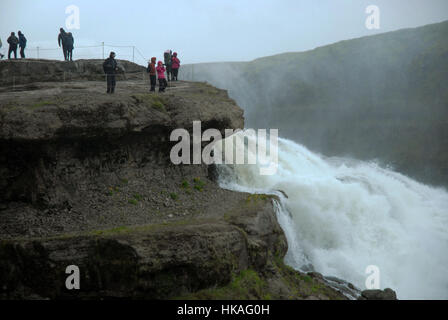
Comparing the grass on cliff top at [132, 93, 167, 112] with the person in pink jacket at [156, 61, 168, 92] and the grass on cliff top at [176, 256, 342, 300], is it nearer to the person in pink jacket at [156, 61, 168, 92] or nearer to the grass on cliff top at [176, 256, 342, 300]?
the person in pink jacket at [156, 61, 168, 92]

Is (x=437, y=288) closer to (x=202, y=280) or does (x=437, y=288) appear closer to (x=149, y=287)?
(x=202, y=280)

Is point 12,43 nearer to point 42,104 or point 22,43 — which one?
point 22,43

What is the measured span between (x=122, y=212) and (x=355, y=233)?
10.1 m

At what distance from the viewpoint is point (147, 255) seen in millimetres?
10602

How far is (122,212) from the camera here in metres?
13.6

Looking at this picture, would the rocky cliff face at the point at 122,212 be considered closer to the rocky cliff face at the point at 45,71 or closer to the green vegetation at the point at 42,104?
the green vegetation at the point at 42,104

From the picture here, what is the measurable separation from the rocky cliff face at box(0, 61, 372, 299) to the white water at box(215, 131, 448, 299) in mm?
2181

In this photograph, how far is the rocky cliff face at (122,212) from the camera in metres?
10.5

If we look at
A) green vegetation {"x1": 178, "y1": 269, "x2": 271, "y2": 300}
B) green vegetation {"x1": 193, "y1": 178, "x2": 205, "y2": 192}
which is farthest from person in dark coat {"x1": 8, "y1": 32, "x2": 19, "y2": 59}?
green vegetation {"x1": 178, "y1": 269, "x2": 271, "y2": 300}

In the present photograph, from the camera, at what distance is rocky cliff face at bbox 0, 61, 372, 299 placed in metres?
10.5

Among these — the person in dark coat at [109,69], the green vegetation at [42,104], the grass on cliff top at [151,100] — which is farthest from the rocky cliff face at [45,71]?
the grass on cliff top at [151,100]

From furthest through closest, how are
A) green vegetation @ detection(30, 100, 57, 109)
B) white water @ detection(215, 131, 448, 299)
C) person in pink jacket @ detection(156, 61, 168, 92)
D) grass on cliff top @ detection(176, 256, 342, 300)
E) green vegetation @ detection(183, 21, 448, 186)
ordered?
green vegetation @ detection(183, 21, 448, 186)
person in pink jacket @ detection(156, 61, 168, 92)
white water @ detection(215, 131, 448, 299)
green vegetation @ detection(30, 100, 57, 109)
grass on cliff top @ detection(176, 256, 342, 300)

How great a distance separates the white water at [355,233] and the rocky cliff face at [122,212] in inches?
85.9
